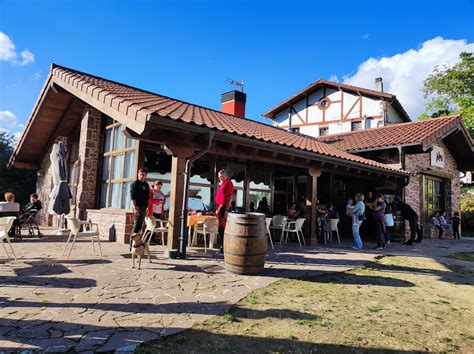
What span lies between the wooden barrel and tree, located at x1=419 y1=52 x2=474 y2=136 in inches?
1029

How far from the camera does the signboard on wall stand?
12647 mm

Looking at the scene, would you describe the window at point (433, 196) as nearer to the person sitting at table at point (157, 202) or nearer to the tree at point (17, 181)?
the person sitting at table at point (157, 202)

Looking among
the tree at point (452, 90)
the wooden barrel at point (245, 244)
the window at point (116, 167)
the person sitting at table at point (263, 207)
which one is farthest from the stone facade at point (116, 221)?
the tree at point (452, 90)

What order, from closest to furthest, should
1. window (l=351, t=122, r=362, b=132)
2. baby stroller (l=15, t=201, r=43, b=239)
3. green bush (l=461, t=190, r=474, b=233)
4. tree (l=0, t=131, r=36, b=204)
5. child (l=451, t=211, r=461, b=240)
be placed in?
1. baby stroller (l=15, t=201, r=43, b=239)
2. child (l=451, t=211, r=461, b=240)
3. tree (l=0, t=131, r=36, b=204)
4. green bush (l=461, t=190, r=474, b=233)
5. window (l=351, t=122, r=362, b=132)

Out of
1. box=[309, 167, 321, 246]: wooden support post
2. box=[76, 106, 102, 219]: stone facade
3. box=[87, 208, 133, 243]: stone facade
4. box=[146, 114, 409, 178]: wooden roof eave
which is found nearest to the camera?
box=[146, 114, 409, 178]: wooden roof eave

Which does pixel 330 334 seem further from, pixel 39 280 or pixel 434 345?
pixel 39 280

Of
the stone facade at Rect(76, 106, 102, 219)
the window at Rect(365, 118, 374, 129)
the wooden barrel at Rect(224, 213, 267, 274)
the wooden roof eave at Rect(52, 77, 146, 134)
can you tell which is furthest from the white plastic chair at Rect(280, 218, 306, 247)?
the window at Rect(365, 118, 374, 129)

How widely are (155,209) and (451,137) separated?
12.7 metres

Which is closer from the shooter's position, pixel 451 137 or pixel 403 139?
pixel 403 139

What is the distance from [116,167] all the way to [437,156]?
1221cm

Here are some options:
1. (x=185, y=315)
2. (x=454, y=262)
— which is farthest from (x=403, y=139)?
(x=185, y=315)

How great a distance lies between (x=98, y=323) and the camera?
8.97 ft

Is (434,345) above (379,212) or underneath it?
underneath

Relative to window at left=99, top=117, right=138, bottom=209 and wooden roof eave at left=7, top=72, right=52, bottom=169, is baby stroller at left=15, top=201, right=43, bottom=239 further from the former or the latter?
wooden roof eave at left=7, top=72, right=52, bottom=169
